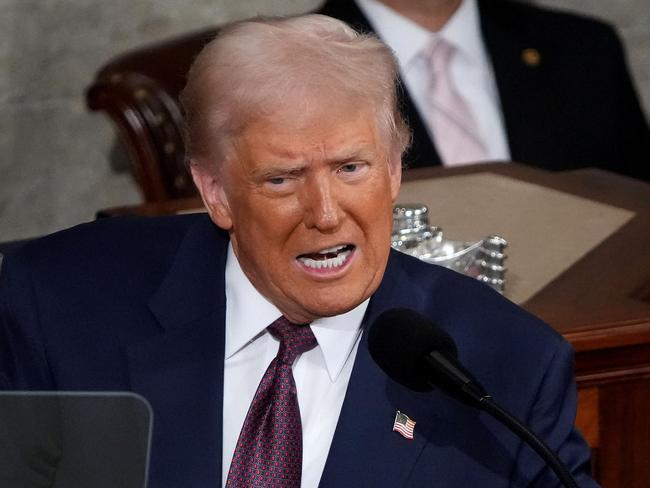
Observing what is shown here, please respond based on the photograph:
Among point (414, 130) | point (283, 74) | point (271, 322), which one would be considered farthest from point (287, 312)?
point (414, 130)

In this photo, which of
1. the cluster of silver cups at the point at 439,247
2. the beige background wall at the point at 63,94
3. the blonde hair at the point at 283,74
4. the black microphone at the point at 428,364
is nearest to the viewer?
the black microphone at the point at 428,364

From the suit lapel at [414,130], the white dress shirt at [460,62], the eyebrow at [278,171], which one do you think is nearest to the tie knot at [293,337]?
the eyebrow at [278,171]

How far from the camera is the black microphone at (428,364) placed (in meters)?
1.66

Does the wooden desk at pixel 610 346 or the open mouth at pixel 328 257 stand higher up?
the open mouth at pixel 328 257

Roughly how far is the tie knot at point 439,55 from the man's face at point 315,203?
1.63 meters

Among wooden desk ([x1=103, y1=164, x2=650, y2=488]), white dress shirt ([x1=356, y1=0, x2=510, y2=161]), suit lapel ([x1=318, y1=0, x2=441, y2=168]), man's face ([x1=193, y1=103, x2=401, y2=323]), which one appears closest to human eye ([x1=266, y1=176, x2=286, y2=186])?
man's face ([x1=193, y1=103, x2=401, y2=323])

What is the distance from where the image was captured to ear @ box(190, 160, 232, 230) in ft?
6.57

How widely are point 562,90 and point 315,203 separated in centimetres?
198

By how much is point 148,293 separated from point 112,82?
1.41 metres

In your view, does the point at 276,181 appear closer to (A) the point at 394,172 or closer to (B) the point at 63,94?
(A) the point at 394,172

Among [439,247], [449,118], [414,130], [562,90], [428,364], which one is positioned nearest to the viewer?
[428,364]

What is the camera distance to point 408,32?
11.6 ft

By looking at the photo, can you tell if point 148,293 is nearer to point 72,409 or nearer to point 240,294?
point 240,294

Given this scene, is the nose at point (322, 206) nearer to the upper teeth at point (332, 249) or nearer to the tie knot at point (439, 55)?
the upper teeth at point (332, 249)
